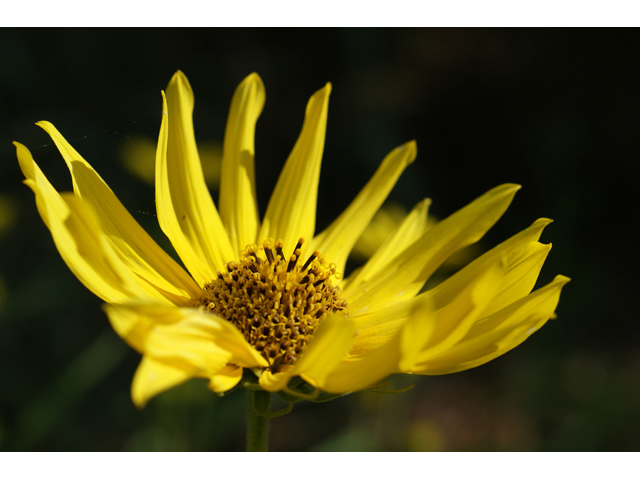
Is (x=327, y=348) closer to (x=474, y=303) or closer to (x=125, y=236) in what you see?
(x=474, y=303)

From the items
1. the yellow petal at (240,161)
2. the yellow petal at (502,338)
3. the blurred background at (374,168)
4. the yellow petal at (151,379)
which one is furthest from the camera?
the blurred background at (374,168)

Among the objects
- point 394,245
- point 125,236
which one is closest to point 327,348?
point 125,236

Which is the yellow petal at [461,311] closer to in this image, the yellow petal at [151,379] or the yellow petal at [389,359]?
the yellow petal at [389,359]

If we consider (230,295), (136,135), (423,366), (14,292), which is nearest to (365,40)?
(136,135)

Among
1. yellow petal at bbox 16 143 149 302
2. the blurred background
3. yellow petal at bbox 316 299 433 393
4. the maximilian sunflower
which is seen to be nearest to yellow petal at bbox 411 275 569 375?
the maximilian sunflower

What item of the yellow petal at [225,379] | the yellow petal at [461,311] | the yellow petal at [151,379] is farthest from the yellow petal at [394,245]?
the yellow petal at [151,379]

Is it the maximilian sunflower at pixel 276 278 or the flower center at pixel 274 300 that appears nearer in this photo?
the maximilian sunflower at pixel 276 278

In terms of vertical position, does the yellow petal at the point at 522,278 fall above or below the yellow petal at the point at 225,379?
above

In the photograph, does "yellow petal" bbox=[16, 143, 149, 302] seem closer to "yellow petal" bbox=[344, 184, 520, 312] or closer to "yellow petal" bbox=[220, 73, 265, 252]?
"yellow petal" bbox=[220, 73, 265, 252]
